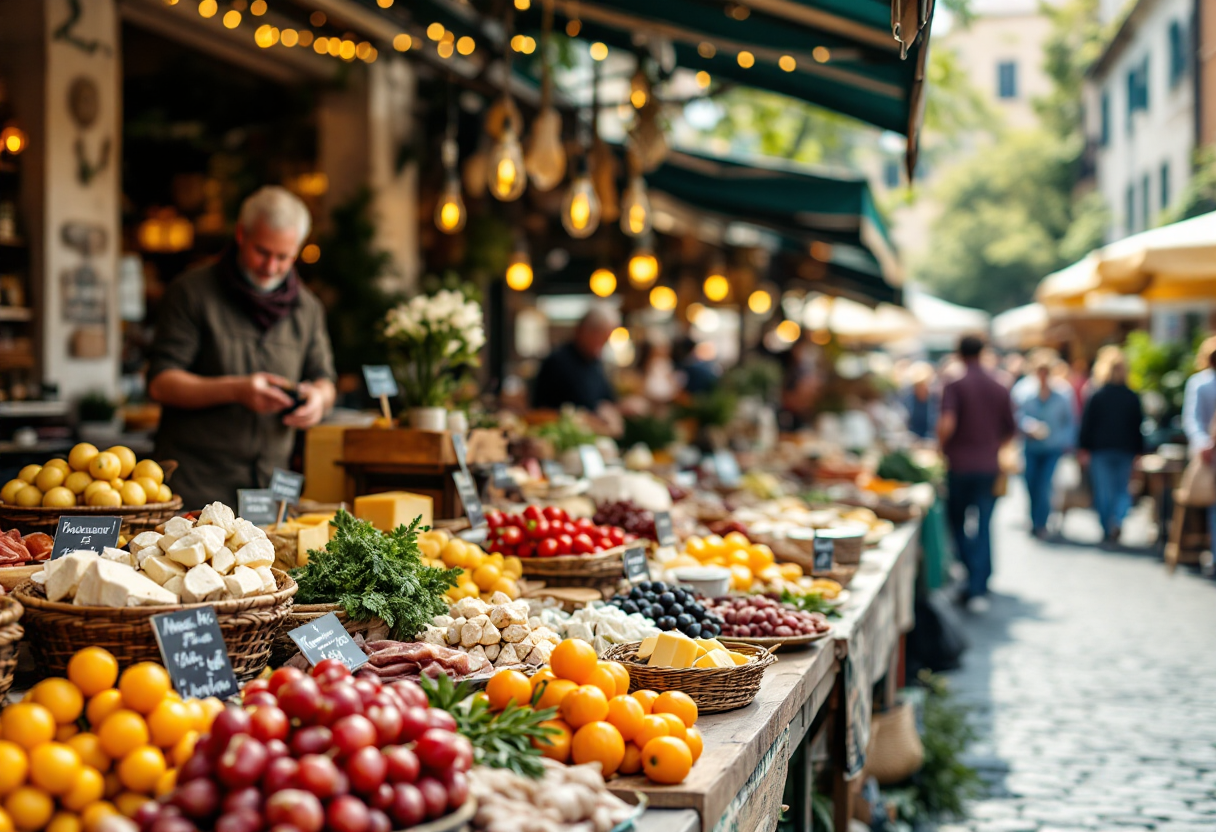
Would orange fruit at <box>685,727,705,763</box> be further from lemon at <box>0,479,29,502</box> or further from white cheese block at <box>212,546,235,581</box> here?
lemon at <box>0,479,29,502</box>

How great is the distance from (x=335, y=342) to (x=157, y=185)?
3953mm

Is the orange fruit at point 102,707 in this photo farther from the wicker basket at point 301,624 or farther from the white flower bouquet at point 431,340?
the white flower bouquet at point 431,340

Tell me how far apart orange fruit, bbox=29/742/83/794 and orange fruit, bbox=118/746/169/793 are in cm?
7

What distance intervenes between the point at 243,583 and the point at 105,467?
0.88 m

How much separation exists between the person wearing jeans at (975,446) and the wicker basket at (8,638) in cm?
765

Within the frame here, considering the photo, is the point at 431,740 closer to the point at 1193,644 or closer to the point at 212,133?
the point at 1193,644

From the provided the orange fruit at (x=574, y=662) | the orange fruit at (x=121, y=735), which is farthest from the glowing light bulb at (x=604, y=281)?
the orange fruit at (x=121, y=735)

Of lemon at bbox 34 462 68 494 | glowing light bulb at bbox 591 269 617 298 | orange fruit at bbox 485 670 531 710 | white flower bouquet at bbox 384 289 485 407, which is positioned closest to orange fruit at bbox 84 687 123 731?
orange fruit at bbox 485 670 531 710

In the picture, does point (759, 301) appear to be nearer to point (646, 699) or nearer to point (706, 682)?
point (706, 682)

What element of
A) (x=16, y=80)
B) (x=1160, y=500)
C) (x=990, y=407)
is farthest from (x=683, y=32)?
(x=1160, y=500)

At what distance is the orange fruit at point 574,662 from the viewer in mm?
2199

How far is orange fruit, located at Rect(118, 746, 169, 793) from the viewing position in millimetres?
1627

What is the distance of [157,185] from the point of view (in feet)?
31.9

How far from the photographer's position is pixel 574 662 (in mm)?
2203
